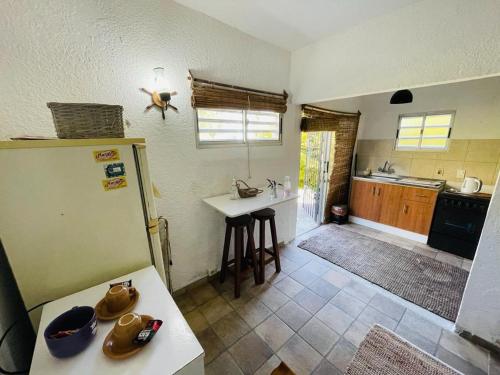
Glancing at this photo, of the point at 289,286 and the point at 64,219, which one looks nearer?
the point at 64,219

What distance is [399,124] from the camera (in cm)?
351

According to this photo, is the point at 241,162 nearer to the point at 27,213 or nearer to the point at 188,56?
the point at 188,56

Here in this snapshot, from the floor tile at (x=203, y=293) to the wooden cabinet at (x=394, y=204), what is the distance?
3.03m

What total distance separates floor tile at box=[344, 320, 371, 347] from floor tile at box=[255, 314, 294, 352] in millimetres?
472

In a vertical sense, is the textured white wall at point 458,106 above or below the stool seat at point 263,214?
above

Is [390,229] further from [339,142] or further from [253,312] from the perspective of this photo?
[253,312]

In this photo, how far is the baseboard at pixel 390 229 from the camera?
313 cm

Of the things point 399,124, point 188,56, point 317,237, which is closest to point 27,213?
point 188,56

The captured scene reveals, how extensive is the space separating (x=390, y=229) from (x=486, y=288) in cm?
203

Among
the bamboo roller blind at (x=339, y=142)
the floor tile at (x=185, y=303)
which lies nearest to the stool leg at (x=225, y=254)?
the floor tile at (x=185, y=303)

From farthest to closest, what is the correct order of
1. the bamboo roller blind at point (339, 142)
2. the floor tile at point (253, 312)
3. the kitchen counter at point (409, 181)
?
the kitchen counter at point (409, 181)
the bamboo roller blind at point (339, 142)
the floor tile at point (253, 312)

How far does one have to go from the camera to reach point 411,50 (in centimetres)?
160

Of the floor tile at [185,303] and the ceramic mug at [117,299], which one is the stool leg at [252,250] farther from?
the ceramic mug at [117,299]

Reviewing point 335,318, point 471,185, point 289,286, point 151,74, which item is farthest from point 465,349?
point 151,74
